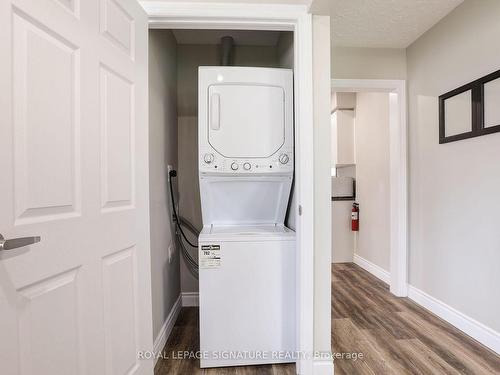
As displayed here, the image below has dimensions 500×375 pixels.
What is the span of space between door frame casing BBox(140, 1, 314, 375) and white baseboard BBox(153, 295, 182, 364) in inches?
36.0

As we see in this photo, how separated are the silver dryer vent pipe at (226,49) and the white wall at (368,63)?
3.31ft

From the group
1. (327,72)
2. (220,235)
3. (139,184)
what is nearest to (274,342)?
(220,235)

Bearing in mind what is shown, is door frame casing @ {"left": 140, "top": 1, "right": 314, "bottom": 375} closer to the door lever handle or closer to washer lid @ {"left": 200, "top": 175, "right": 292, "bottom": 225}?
washer lid @ {"left": 200, "top": 175, "right": 292, "bottom": 225}

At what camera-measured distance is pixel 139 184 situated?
55.4 inches

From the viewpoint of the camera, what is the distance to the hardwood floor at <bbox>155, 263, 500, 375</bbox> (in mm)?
1667

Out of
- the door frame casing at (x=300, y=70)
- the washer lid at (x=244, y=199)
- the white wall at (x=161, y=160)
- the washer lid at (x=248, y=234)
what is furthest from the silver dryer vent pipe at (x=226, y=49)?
the washer lid at (x=248, y=234)

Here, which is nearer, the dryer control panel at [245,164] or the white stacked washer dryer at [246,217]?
the white stacked washer dryer at [246,217]

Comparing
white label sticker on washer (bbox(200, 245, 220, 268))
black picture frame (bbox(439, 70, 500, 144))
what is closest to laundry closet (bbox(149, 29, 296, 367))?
white label sticker on washer (bbox(200, 245, 220, 268))

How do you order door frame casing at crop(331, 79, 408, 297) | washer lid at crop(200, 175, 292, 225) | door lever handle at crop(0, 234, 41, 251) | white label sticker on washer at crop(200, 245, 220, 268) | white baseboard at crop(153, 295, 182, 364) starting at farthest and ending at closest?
door frame casing at crop(331, 79, 408, 297) < washer lid at crop(200, 175, 292, 225) < white baseboard at crop(153, 295, 182, 364) < white label sticker on washer at crop(200, 245, 220, 268) < door lever handle at crop(0, 234, 41, 251)

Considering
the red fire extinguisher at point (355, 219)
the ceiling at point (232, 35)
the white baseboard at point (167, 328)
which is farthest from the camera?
the red fire extinguisher at point (355, 219)

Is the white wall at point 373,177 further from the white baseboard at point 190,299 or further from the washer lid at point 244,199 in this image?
the white baseboard at point 190,299

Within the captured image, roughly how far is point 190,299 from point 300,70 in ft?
7.12

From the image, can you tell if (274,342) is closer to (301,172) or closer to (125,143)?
(301,172)

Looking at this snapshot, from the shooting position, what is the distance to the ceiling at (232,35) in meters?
2.32
